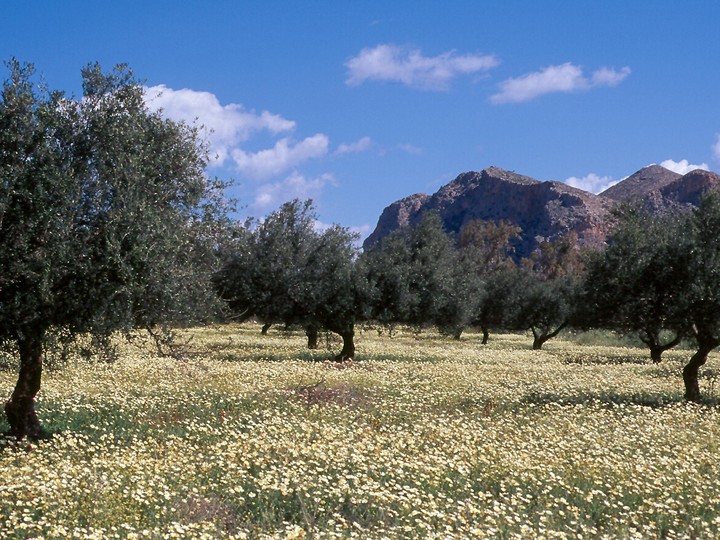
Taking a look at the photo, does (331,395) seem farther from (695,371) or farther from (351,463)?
(695,371)

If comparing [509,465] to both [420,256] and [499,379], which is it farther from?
[420,256]

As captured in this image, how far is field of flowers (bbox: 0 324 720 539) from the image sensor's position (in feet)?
25.6

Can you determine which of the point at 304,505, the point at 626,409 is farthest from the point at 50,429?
the point at 626,409

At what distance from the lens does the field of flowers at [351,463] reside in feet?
25.6

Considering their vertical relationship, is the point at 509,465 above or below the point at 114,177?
below

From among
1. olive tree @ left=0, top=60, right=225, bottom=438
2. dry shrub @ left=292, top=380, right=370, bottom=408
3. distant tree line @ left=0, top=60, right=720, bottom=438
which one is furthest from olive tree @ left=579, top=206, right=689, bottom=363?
olive tree @ left=0, top=60, right=225, bottom=438

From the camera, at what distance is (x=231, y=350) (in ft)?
117

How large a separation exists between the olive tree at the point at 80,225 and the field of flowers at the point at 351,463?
83.9 inches

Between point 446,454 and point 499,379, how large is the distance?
13056 mm

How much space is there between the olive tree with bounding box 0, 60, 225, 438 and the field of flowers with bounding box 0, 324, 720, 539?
2.13 m

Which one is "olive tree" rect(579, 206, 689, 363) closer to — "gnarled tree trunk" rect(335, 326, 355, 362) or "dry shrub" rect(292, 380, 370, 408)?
"dry shrub" rect(292, 380, 370, 408)

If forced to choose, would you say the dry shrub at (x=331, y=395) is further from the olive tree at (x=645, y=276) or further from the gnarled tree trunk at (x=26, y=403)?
the olive tree at (x=645, y=276)

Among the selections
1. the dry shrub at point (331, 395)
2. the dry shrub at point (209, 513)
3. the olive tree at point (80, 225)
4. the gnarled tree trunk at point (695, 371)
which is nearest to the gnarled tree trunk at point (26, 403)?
the olive tree at point (80, 225)

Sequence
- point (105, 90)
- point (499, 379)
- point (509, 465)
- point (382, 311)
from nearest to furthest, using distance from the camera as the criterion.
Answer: point (509, 465)
point (105, 90)
point (499, 379)
point (382, 311)
